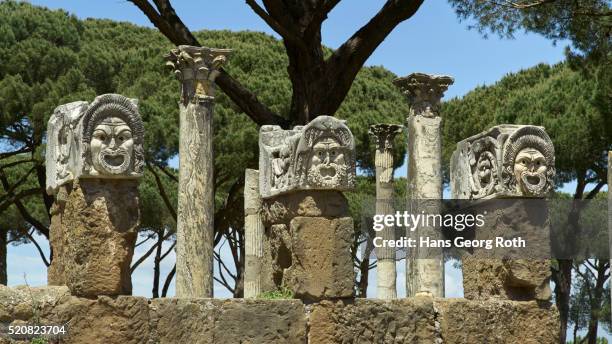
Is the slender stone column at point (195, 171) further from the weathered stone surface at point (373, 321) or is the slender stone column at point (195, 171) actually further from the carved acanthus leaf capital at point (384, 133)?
the carved acanthus leaf capital at point (384, 133)

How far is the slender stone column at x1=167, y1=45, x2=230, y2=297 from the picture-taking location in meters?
12.7

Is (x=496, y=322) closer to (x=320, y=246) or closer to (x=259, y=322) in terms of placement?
(x=320, y=246)

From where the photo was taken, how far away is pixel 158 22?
16.1 metres

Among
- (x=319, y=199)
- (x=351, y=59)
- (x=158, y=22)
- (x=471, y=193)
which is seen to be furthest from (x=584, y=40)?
(x=319, y=199)

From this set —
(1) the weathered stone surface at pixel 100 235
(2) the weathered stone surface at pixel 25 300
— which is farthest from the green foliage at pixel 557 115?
(2) the weathered stone surface at pixel 25 300

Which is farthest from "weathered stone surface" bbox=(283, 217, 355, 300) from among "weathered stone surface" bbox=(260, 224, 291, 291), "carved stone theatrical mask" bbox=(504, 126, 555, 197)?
"carved stone theatrical mask" bbox=(504, 126, 555, 197)

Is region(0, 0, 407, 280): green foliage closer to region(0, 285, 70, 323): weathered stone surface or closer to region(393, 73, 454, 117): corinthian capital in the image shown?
region(393, 73, 454, 117): corinthian capital

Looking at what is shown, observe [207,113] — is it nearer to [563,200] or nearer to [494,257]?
[494,257]

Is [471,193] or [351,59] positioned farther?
[351,59]

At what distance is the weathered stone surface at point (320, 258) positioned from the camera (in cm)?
845

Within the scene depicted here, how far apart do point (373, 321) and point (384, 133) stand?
9183 millimetres

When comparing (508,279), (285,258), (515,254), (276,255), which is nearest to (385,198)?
(508,279)

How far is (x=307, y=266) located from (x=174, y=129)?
12.9 metres

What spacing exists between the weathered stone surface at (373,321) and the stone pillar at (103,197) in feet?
4.87
